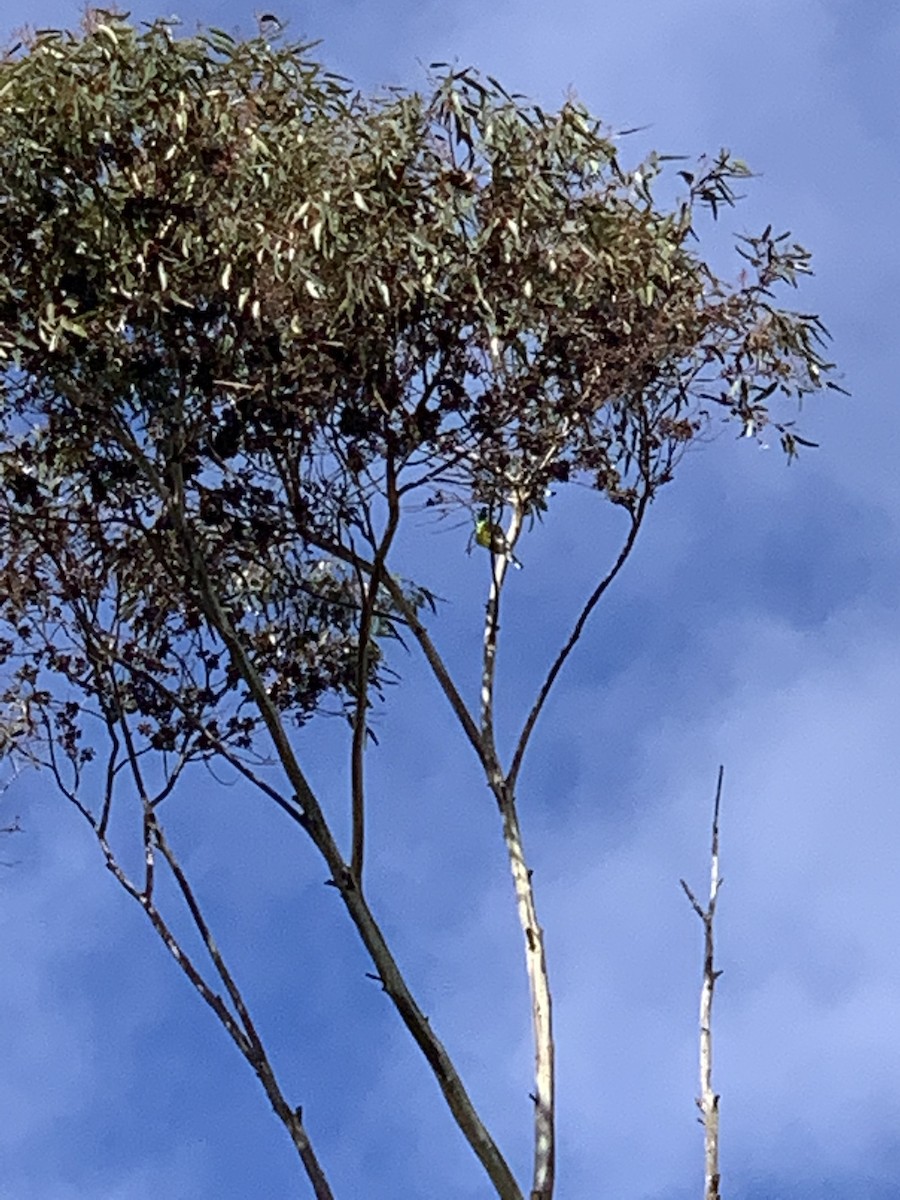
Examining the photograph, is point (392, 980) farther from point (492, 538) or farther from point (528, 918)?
point (492, 538)

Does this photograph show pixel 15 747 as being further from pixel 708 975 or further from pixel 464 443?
pixel 708 975

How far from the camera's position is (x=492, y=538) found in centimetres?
721

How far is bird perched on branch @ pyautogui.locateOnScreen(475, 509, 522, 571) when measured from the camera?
7.16 m

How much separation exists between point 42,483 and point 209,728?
1108mm

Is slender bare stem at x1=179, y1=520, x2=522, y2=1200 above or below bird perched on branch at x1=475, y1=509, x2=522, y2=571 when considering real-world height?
below

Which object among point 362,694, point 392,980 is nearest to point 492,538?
point 362,694

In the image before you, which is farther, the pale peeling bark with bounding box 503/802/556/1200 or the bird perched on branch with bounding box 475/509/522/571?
the bird perched on branch with bounding box 475/509/522/571

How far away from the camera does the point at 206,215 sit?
19.8 feet

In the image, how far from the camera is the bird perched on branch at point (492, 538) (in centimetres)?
716

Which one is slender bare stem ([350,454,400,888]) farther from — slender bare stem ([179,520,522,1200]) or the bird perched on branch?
the bird perched on branch

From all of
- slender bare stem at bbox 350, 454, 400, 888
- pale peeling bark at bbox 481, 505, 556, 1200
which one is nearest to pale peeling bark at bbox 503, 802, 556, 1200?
pale peeling bark at bbox 481, 505, 556, 1200

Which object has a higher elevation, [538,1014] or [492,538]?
[492,538]

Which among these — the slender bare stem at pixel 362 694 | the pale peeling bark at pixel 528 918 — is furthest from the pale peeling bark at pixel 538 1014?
Result: the slender bare stem at pixel 362 694

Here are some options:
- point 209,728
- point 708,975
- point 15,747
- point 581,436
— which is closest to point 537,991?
point 708,975
